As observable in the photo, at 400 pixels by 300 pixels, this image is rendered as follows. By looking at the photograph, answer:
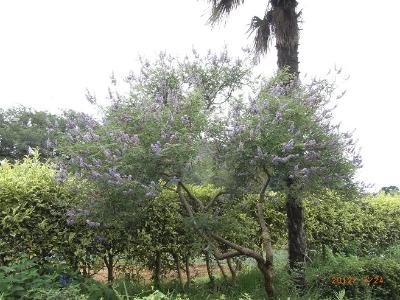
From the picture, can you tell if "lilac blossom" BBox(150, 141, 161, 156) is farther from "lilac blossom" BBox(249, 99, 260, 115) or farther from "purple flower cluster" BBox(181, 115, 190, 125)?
"lilac blossom" BBox(249, 99, 260, 115)

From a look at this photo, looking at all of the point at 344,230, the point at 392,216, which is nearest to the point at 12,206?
the point at 344,230

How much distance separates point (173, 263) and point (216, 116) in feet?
10.2

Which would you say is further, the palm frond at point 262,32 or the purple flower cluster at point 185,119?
the palm frond at point 262,32

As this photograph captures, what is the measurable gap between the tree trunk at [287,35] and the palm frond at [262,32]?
507 millimetres

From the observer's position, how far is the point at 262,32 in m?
8.59

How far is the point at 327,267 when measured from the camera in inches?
269

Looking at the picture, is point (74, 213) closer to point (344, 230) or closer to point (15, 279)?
point (15, 279)

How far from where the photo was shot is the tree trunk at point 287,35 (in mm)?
7757

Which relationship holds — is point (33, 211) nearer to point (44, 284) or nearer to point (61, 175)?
point (61, 175)

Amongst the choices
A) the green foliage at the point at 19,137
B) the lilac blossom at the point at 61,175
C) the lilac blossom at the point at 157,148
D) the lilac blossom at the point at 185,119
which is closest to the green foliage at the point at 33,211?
the lilac blossom at the point at 61,175

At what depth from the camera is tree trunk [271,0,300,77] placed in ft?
25.5

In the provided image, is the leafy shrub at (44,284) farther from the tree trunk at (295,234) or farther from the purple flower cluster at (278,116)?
the tree trunk at (295,234)

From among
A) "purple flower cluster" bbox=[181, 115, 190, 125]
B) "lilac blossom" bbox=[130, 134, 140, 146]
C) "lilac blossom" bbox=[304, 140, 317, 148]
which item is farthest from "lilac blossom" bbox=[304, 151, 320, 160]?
"lilac blossom" bbox=[130, 134, 140, 146]

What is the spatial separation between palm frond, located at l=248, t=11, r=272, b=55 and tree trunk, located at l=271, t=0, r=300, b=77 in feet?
1.66
